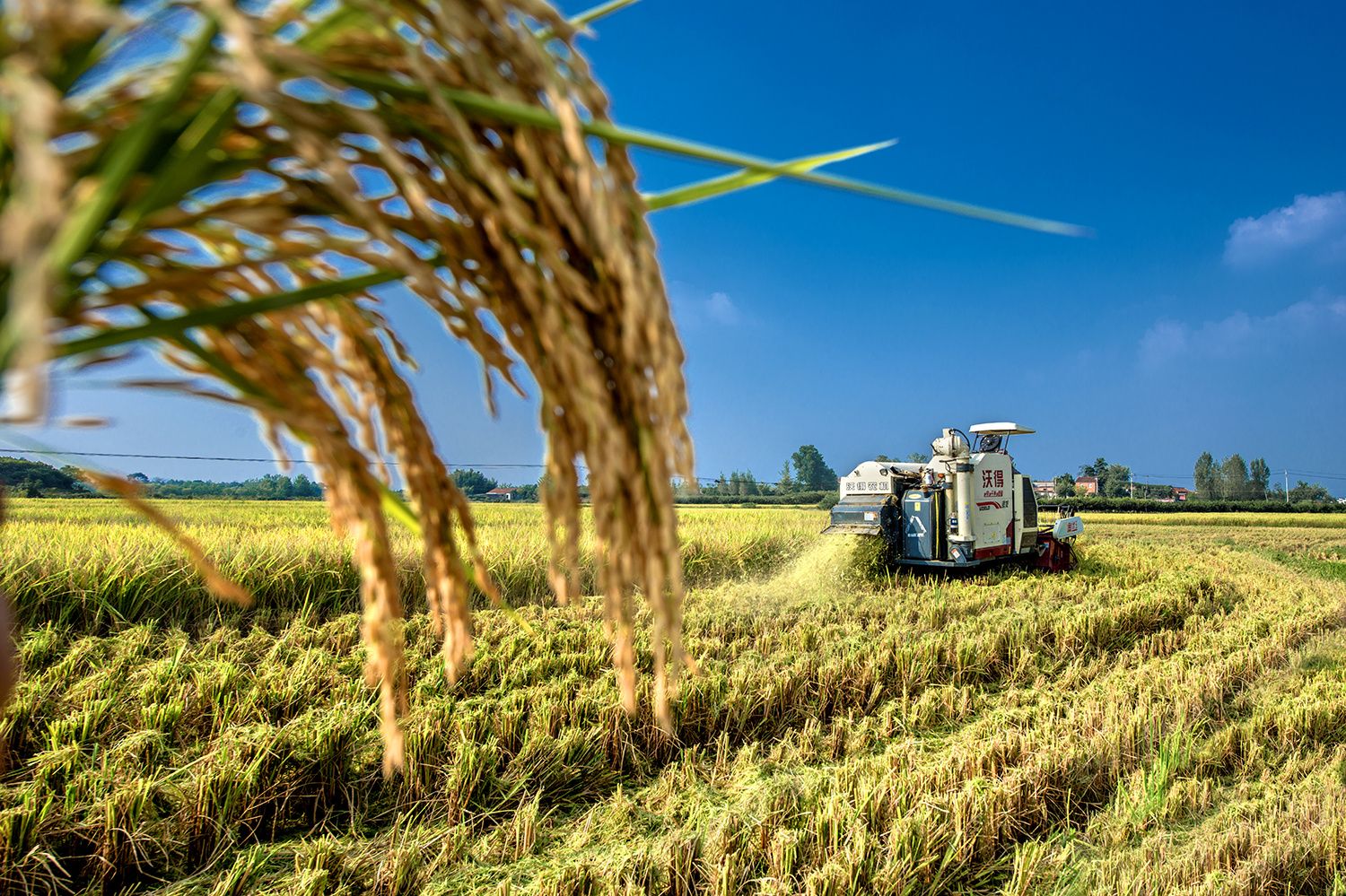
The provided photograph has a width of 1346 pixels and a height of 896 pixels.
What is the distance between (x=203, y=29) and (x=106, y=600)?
8.14 meters

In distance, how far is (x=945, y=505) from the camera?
12805 mm

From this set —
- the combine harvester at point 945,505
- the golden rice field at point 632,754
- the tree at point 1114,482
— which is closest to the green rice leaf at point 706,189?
the golden rice field at point 632,754

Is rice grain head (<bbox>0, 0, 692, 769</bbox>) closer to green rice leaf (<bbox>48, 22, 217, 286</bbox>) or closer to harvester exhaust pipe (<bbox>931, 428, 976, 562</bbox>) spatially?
green rice leaf (<bbox>48, 22, 217, 286</bbox>)

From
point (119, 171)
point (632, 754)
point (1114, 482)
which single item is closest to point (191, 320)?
point (119, 171)

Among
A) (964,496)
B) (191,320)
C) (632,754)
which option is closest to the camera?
(191,320)

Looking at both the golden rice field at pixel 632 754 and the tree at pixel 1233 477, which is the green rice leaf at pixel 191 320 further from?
the tree at pixel 1233 477

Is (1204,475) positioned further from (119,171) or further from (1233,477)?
(119,171)

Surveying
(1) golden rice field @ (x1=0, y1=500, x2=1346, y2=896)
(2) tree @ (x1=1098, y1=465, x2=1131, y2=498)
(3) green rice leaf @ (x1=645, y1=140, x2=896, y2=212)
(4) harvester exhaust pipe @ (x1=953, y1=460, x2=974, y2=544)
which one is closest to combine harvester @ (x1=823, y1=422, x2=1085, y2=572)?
(4) harvester exhaust pipe @ (x1=953, y1=460, x2=974, y2=544)

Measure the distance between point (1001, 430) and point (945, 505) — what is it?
6.88ft

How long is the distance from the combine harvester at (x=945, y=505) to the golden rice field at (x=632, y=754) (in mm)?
3674

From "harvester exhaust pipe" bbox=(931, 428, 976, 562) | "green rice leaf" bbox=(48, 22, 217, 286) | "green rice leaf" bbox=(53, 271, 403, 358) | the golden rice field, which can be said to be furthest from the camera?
"harvester exhaust pipe" bbox=(931, 428, 976, 562)

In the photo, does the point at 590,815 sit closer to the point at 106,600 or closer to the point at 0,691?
the point at 0,691

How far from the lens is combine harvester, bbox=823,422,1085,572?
12586 millimetres

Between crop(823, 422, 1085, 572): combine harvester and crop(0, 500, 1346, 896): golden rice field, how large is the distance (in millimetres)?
3674
